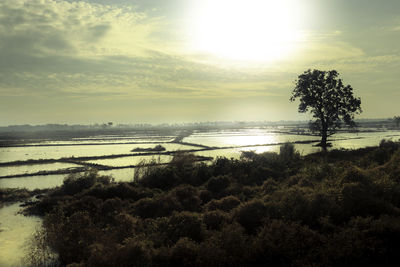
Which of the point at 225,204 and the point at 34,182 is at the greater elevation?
the point at 225,204

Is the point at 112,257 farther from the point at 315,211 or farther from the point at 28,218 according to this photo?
the point at 28,218

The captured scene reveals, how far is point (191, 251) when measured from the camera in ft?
34.3

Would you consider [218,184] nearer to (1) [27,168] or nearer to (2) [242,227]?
(2) [242,227]

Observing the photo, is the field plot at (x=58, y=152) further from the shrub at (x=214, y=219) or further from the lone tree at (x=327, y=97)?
the shrub at (x=214, y=219)

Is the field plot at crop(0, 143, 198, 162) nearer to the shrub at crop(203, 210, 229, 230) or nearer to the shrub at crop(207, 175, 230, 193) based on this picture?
the shrub at crop(207, 175, 230, 193)

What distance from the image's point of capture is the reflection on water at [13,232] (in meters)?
14.0

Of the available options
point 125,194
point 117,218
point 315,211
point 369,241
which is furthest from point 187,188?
point 369,241

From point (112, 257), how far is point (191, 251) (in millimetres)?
3183

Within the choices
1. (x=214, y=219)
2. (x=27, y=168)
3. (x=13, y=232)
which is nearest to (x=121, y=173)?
(x=27, y=168)

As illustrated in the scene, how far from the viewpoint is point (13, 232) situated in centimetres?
1778

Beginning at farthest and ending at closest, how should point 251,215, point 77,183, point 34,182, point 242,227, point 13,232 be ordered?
1. point 34,182
2. point 77,183
3. point 13,232
4. point 251,215
5. point 242,227

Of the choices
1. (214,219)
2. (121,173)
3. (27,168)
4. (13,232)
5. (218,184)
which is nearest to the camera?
(214,219)

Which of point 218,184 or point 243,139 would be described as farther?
point 243,139

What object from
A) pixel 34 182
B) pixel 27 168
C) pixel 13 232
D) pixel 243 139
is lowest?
pixel 13 232
